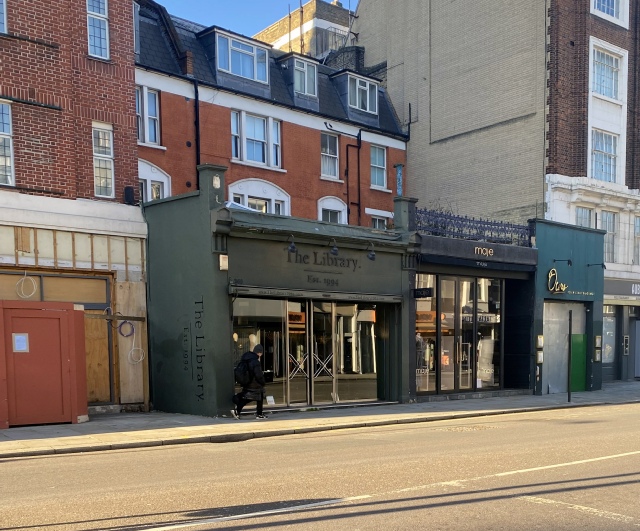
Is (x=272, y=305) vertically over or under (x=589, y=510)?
over

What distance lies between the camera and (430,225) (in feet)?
65.6

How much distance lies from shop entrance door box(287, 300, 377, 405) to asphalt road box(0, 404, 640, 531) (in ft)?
16.3

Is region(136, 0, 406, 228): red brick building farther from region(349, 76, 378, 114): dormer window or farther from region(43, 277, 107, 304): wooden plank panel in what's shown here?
region(43, 277, 107, 304): wooden plank panel

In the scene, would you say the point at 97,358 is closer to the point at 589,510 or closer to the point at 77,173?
the point at 77,173

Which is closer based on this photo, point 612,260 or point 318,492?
point 318,492

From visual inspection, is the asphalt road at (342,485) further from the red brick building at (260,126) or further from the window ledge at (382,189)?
the window ledge at (382,189)

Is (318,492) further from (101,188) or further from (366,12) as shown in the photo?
(366,12)

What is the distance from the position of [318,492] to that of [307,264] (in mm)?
9907

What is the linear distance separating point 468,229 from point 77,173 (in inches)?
452

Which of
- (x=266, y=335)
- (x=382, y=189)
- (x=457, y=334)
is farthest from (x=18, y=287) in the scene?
(x=382, y=189)

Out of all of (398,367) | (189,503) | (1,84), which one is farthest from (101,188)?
(189,503)

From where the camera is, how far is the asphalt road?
250 inches

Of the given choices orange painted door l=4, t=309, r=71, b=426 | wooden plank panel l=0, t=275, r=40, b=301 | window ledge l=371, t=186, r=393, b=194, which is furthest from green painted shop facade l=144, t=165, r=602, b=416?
window ledge l=371, t=186, r=393, b=194

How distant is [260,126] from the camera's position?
80.5 feet
